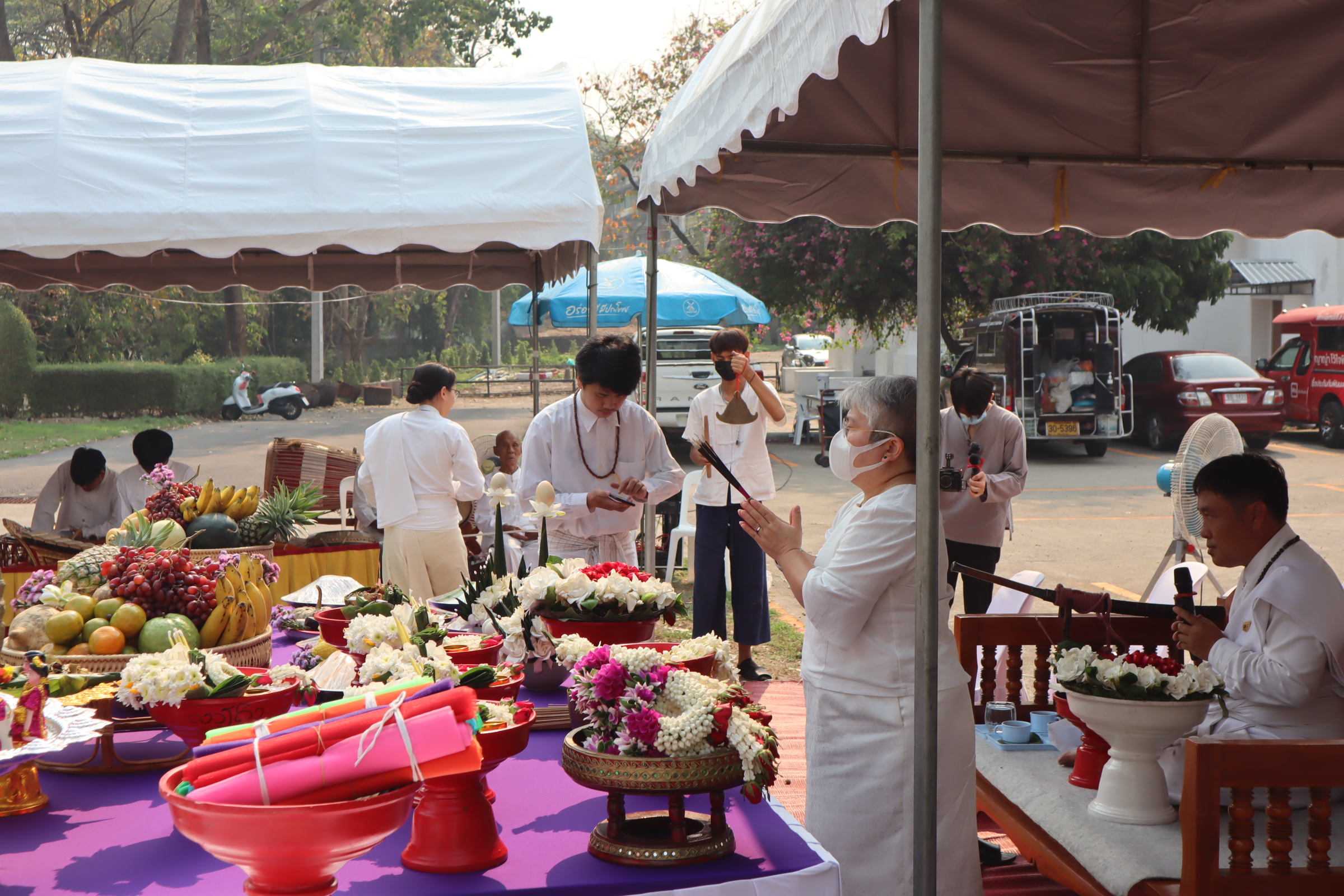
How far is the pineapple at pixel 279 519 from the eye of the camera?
5.29 m

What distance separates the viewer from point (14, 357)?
2345cm

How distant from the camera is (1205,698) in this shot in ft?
9.25

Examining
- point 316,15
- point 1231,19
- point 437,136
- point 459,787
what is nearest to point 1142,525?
point 1231,19

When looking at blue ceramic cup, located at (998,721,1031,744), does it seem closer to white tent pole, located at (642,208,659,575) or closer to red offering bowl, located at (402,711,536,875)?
white tent pole, located at (642,208,659,575)

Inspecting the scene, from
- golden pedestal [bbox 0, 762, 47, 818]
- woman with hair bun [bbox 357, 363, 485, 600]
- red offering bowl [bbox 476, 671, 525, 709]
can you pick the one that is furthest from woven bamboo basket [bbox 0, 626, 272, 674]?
woman with hair bun [bbox 357, 363, 485, 600]

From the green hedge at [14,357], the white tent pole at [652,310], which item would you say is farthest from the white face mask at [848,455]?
the green hedge at [14,357]

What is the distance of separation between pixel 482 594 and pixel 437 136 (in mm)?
2751

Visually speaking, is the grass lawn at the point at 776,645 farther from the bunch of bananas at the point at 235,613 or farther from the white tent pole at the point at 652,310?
the bunch of bananas at the point at 235,613

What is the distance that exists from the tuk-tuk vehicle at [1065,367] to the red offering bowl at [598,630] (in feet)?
48.0

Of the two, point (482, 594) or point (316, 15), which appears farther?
point (316, 15)

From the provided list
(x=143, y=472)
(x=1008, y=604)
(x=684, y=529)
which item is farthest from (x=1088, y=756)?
(x=143, y=472)

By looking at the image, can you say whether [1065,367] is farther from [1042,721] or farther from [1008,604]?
[1042,721]

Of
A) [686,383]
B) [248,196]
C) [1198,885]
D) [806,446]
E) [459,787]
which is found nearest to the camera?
[459,787]

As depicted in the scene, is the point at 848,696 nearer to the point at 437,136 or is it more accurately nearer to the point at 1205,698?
the point at 1205,698
